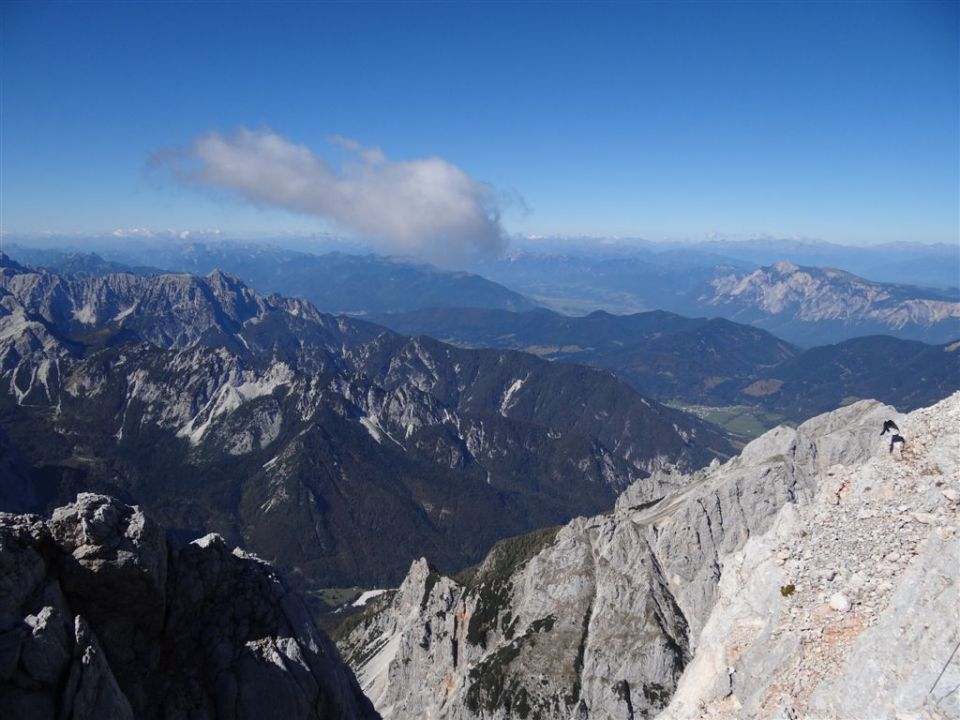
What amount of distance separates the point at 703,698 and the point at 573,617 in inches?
3479

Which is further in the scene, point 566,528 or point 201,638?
point 566,528

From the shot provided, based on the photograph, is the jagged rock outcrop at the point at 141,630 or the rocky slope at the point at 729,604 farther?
the rocky slope at the point at 729,604

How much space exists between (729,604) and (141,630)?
2978 centimetres

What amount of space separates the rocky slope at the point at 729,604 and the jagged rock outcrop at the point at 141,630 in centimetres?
2048

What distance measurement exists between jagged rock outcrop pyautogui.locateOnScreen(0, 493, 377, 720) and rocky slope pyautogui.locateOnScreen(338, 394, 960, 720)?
2048 centimetres

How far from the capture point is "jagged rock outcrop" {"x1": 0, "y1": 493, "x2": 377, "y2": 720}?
2178 cm

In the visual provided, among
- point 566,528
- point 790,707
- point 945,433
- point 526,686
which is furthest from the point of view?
point 566,528

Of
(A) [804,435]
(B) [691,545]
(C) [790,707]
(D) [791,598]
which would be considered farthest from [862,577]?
(A) [804,435]

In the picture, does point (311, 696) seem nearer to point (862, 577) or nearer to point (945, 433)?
point (862, 577)

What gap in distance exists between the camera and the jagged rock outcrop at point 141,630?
21.8m

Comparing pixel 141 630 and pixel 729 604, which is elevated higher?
pixel 141 630

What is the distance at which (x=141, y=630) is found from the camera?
91.5ft

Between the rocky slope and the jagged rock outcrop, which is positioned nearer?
the jagged rock outcrop

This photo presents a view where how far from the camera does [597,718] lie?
9494cm
